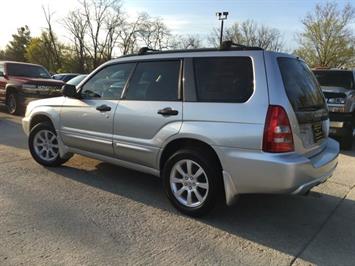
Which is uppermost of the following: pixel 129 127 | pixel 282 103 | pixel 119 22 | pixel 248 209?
pixel 119 22

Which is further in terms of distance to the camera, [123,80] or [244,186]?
[123,80]

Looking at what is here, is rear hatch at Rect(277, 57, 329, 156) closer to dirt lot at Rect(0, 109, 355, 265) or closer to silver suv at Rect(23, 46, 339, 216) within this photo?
silver suv at Rect(23, 46, 339, 216)

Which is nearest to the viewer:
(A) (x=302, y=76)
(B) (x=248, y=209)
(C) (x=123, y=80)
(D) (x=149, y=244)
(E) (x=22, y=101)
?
(D) (x=149, y=244)

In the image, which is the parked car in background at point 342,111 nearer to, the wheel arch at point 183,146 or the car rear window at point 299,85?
the car rear window at point 299,85

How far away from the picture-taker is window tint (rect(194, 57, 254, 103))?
424cm

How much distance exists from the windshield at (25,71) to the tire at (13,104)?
32.4 inches

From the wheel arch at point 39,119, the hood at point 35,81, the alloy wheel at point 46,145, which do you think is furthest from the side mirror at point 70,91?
the hood at point 35,81

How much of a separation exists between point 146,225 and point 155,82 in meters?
1.69

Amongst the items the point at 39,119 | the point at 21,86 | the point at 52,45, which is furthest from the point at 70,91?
the point at 52,45

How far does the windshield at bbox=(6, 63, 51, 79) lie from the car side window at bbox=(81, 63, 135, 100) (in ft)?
30.1

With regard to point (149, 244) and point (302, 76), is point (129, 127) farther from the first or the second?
point (302, 76)

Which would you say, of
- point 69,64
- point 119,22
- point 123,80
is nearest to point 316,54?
point 119,22

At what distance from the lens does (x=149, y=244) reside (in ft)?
12.8

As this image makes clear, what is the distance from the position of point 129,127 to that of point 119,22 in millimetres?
54588
